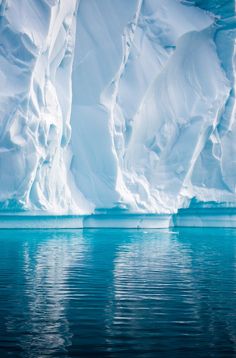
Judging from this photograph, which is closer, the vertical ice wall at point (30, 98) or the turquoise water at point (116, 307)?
the turquoise water at point (116, 307)

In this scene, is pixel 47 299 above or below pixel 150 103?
below

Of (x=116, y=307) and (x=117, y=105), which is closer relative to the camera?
(x=116, y=307)

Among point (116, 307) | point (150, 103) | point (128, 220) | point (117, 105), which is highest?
point (150, 103)

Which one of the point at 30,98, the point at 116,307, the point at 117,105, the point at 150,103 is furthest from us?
the point at 150,103

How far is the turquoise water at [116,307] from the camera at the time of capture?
5.60 m

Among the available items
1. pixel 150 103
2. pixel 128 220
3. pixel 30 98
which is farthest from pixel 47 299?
pixel 150 103

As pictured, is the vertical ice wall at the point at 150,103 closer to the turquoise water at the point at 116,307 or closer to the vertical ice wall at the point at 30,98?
the vertical ice wall at the point at 30,98

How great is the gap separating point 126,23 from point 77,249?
416 inches

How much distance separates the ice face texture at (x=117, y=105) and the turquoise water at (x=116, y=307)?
8052mm

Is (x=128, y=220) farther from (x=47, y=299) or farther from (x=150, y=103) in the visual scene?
(x=47, y=299)

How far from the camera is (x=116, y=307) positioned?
744 cm

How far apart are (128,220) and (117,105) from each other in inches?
176

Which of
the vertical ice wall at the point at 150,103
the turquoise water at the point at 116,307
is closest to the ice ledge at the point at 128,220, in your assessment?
the vertical ice wall at the point at 150,103

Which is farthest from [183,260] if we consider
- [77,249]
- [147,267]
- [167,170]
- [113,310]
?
[167,170]
